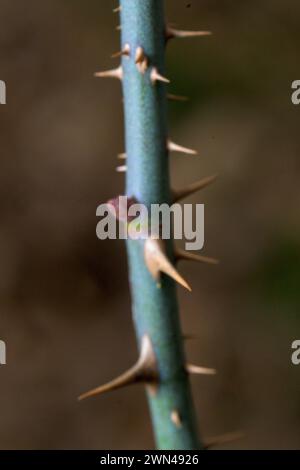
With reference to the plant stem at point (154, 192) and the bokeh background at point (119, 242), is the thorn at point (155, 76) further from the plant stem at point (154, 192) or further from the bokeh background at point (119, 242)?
the bokeh background at point (119, 242)

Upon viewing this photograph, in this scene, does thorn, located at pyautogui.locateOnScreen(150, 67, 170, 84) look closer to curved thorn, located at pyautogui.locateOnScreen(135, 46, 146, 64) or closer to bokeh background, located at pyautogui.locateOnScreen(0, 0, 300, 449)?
curved thorn, located at pyautogui.locateOnScreen(135, 46, 146, 64)

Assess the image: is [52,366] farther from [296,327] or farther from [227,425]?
[296,327]

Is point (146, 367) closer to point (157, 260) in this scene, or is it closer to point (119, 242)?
point (157, 260)

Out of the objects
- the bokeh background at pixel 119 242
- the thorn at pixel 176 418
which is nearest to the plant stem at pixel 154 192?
the thorn at pixel 176 418

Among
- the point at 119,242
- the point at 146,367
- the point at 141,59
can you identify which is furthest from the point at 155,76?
the point at 119,242

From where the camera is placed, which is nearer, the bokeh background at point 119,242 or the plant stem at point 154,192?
the plant stem at point 154,192
